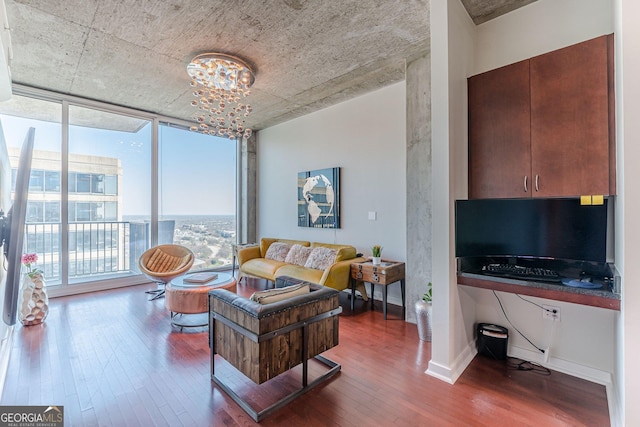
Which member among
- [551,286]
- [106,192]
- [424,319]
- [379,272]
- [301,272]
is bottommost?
[424,319]

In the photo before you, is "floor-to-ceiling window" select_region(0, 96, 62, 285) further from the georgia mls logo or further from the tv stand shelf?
the tv stand shelf

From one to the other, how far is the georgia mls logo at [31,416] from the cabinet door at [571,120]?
373cm

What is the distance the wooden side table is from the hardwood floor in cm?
60

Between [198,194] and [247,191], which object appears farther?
[247,191]

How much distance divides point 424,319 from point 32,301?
4.53 m

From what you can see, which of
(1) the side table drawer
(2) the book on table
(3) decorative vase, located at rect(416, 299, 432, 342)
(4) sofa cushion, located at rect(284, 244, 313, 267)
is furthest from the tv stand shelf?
(2) the book on table

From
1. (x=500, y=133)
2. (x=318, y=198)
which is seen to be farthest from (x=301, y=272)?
(x=500, y=133)

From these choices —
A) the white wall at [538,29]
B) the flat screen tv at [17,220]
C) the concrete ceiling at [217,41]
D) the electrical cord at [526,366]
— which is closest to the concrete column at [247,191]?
the concrete ceiling at [217,41]

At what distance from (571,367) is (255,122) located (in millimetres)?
5924

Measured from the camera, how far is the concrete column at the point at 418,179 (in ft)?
10.7

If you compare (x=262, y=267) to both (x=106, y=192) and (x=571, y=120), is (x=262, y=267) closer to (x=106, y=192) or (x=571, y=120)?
(x=106, y=192)

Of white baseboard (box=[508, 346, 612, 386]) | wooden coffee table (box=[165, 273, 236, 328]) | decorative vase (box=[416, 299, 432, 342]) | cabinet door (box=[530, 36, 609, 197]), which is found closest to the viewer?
cabinet door (box=[530, 36, 609, 197])

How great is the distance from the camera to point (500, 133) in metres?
2.37

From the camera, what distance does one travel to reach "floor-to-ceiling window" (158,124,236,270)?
5.58 m
